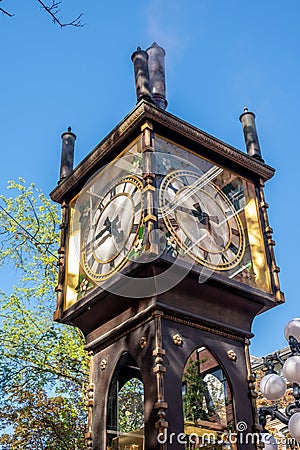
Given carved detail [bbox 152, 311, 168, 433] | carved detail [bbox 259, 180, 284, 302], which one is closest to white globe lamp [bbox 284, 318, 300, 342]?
carved detail [bbox 259, 180, 284, 302]

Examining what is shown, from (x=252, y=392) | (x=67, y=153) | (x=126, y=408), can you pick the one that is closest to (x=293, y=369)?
(x=252, y=392)

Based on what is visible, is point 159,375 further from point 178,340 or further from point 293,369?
point 293,369

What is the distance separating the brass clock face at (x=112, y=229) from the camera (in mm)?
4051

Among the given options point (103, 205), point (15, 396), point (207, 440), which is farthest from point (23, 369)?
point (207, 440)

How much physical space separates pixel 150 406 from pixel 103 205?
1.58 meters

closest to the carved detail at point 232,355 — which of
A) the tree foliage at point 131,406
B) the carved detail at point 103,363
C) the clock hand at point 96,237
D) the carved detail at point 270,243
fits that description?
the carved detail at point 270,243

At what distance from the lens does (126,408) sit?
3.88 m

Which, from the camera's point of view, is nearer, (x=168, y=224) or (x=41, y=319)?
(x=168, y=224)

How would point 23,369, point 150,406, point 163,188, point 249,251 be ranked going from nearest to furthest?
point 150,406 → point 163,188 → point 249,251 → point 23,369

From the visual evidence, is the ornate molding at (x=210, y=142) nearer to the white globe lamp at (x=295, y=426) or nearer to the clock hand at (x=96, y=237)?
the clock hand at (x=96, y=237)

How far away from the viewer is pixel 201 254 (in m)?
4.02

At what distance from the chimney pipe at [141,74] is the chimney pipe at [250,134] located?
106cm

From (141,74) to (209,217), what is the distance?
1.20m

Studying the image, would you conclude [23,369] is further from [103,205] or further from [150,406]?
[150,406]
